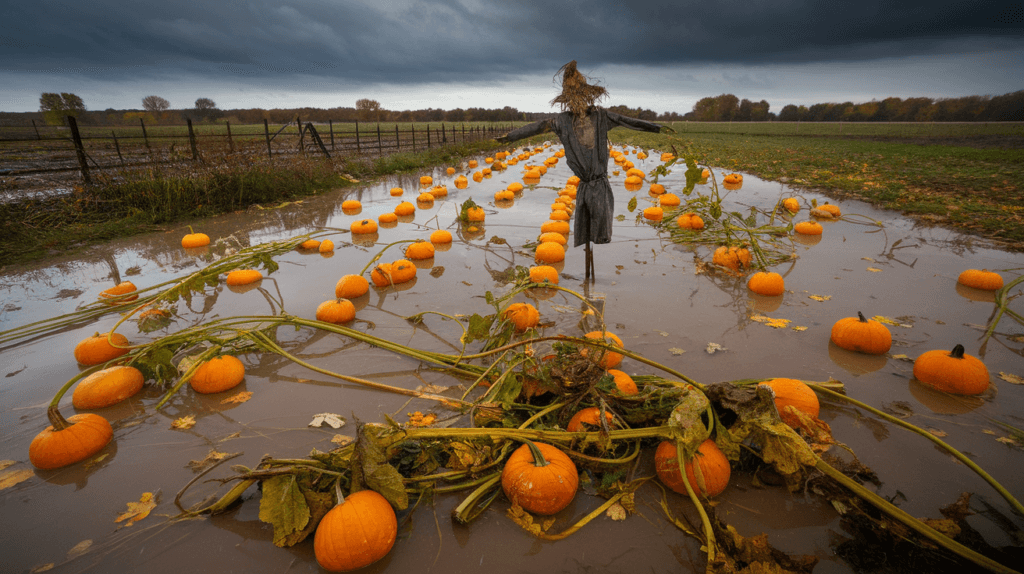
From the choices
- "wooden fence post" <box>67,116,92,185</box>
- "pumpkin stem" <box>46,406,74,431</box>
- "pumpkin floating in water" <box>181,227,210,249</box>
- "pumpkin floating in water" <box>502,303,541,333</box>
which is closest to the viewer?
"pumpkin stem" <box>46,406,74,431</box>

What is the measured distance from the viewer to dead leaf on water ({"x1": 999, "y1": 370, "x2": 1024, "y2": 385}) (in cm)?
326

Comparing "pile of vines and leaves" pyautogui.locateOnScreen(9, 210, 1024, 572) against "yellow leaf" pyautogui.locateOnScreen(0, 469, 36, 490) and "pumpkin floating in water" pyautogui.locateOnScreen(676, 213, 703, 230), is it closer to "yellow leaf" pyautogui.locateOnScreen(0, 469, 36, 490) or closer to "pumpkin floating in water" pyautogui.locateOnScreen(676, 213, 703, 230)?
"yellow leaf" pyautogui.locateOnScreen(0, 469, 36, 490)

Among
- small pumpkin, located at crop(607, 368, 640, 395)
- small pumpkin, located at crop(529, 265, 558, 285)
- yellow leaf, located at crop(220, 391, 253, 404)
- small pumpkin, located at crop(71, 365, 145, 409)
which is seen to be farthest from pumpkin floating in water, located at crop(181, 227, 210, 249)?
small pumpkin, located at crop(607, 368, 640, 395)

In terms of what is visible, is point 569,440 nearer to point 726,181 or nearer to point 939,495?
point 939,495

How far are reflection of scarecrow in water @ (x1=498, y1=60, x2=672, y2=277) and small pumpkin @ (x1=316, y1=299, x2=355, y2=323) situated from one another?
2.54 metres

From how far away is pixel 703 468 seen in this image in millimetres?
2225

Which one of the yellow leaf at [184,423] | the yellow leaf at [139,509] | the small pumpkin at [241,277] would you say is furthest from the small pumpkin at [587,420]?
the small pumpkin at [241,277]

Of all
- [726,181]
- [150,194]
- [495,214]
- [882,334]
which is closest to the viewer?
[882,334]

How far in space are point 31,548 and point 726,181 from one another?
15268mm

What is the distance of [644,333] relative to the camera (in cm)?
411

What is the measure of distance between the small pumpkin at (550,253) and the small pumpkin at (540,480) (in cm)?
400

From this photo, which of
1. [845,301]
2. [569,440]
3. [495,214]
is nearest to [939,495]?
[569,440]

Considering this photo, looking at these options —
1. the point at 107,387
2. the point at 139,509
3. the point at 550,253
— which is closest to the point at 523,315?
the point at 550,253

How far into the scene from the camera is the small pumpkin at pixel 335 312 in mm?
4348
